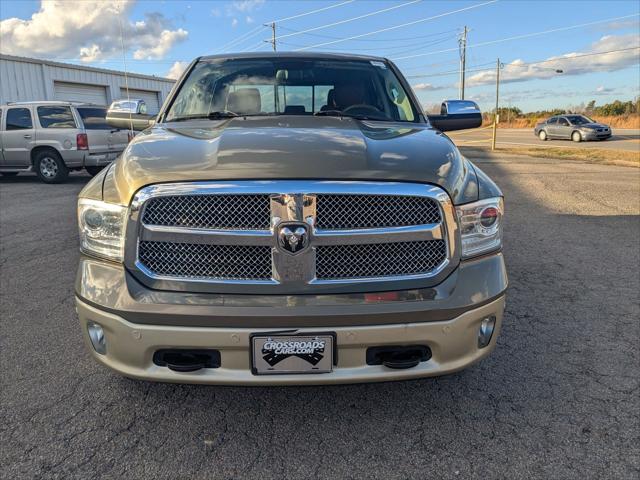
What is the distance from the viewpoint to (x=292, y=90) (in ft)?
11.7

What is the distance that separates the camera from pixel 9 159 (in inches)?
481

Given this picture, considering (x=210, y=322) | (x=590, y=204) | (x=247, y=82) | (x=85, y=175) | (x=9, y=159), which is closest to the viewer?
(x=210, y=322)

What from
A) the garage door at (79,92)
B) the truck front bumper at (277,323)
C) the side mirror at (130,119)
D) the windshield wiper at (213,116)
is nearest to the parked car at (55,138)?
the side mirror at (130,119)

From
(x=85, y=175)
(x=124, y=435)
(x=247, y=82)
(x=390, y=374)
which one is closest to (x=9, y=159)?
(x=85, y=175)

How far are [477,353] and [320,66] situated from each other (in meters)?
2.47

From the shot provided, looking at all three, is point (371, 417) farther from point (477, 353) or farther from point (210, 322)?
point (210, 322)

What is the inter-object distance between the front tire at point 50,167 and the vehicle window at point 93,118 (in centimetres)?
112

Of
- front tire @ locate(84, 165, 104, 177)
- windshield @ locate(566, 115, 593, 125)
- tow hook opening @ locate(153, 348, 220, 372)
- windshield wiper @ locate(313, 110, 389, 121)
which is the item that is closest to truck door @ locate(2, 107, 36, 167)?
front tire @ locate(84, 165, 104, 177)

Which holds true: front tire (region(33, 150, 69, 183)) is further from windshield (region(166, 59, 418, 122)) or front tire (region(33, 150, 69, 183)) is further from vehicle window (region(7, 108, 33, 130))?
windshield (region(166, 59, 418, 122))

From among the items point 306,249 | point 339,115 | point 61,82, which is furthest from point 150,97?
point 306,249

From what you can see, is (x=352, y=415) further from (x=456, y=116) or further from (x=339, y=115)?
(x=456, y=116)

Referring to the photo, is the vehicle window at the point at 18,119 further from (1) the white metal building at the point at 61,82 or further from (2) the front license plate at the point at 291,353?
(2) the front license plate at the point at 291,353

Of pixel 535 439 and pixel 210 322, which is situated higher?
pixel 210 322

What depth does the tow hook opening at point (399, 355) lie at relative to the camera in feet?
6.84
